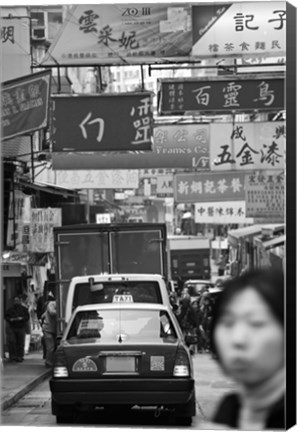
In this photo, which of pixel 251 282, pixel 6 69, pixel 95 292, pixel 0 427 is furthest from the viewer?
pixel 95 292

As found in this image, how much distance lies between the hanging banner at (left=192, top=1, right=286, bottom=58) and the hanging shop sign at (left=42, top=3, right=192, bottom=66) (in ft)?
0.51

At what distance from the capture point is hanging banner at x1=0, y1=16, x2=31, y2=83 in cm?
984

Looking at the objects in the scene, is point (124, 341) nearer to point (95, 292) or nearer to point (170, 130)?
point (95, 292)

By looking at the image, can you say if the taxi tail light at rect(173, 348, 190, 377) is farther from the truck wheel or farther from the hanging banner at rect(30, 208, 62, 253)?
the hanging banner at rect(30, 208, 62, 253)

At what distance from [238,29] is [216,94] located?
167 cm

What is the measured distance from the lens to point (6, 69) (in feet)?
Result: 34.2

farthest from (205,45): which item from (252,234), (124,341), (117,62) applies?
(252,234)

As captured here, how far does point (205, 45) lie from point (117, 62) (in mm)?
986

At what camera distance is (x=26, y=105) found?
1027cm

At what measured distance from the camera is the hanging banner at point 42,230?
16625 millimetres

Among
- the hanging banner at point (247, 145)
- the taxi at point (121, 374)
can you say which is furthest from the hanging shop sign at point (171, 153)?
the taxi at point (121, 374)

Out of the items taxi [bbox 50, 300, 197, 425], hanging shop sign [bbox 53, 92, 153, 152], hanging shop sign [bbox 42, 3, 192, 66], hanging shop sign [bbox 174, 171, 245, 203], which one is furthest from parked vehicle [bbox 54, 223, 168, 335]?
taxi [bbox 50, 300, 197, 425]

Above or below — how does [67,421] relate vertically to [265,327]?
below

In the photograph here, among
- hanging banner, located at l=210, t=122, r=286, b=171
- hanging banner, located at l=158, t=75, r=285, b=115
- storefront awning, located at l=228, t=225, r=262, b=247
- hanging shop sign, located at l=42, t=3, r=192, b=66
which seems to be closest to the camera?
hanging shop sign, located at l=42, t=3, r=192, b=66
